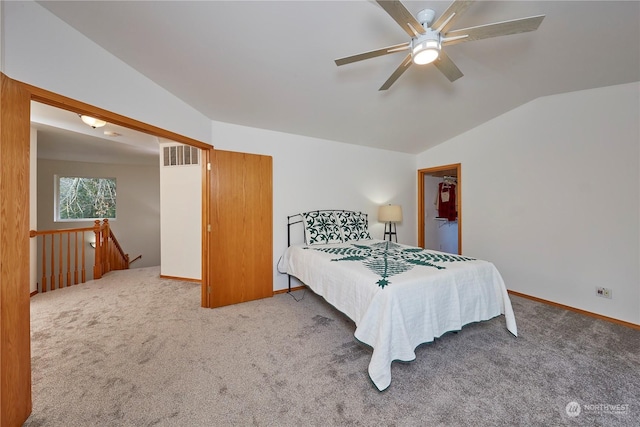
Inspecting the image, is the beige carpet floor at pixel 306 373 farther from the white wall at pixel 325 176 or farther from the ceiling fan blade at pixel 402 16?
the ceiling fan blade at pixel 402 16

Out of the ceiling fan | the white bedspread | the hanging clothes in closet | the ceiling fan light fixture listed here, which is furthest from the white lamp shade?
the ceiling fan light fixture

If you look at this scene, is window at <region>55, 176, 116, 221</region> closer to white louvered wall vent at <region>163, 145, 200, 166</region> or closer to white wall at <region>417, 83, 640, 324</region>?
white louvered wall vent at <region>163, 145, 200, 166</region>

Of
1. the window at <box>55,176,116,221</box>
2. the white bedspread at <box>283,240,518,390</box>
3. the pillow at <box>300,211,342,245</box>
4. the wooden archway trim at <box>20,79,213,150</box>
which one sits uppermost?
the wooden archway trim at <box>20,79,213,150</box>

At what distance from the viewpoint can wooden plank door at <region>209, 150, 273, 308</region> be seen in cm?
308

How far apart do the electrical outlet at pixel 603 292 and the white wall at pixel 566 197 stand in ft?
0.13

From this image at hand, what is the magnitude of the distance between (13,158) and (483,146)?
16.5 ft

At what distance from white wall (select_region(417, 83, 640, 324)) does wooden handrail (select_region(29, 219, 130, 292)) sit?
6.65 metres

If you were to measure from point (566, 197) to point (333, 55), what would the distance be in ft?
10.8

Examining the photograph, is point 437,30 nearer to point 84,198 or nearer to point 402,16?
point 402,16

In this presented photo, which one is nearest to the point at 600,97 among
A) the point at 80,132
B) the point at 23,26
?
the point at 23,26

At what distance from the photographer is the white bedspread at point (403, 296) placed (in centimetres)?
169

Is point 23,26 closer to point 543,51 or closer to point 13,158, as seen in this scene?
point 13,158

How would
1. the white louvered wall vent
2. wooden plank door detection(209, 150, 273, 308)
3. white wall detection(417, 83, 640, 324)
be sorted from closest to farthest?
white wall detection(417, 83, 640, 324), wooden plank door detection(209, 150, 273, 308), the white louvered wall vent

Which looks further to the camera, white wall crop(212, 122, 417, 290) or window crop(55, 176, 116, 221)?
window crop(55, 176, 116, 221)
